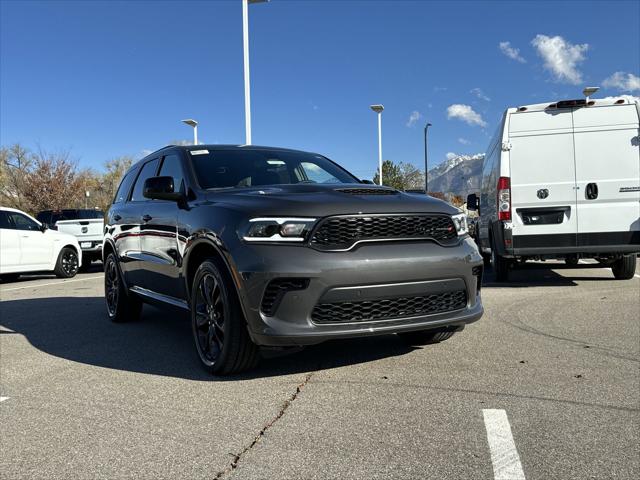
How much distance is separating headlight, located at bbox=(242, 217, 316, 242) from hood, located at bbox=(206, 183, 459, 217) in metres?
0.04

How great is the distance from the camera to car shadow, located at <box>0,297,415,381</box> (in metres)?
4.34

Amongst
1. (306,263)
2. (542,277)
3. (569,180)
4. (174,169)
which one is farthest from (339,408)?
(542,277)

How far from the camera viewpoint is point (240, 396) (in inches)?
143

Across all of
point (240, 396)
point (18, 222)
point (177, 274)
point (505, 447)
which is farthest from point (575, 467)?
point (18, 222)

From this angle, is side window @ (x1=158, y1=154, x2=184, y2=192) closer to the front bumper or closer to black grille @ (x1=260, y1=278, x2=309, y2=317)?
the front bumper

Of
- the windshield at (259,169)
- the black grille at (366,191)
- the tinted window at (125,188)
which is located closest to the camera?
the black grille at (366,191)

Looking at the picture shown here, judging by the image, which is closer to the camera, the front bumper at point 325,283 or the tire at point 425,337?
the front bumper at point 325,283

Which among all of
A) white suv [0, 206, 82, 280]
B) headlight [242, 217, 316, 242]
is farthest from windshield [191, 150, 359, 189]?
white suv [0, 206, 82, 280]

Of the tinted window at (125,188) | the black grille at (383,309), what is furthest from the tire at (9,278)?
the black grille at (383,309)

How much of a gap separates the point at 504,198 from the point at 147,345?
215 inches

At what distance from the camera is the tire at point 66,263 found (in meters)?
13.2

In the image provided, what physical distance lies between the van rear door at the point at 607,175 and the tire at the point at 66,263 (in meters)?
10.8

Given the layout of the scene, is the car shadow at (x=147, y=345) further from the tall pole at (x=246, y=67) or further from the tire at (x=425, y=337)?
the tall pole at (x=246, y=67)

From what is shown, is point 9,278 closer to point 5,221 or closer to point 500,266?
point 5,221
